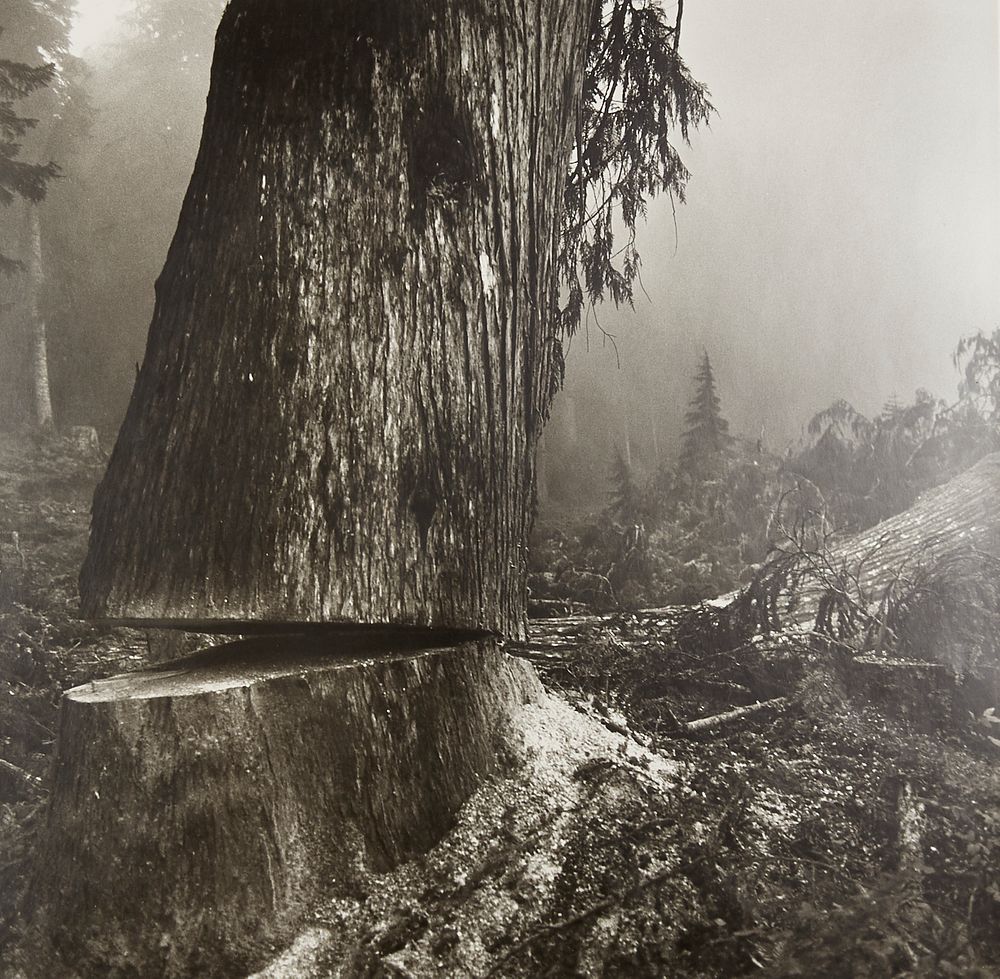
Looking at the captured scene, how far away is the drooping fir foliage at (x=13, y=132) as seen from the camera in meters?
1.93

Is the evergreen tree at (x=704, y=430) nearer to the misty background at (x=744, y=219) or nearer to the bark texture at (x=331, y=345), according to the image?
the misty background at (x=744, y=219)

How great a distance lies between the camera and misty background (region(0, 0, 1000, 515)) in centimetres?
202

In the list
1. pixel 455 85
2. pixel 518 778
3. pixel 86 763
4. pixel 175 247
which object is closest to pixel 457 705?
pixel 518 778

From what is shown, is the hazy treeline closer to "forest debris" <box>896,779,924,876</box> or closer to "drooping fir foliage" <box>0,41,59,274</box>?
"drooping fir foliage" <box>0,41,59,274</box>

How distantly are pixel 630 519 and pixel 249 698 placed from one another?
1338 millimetres

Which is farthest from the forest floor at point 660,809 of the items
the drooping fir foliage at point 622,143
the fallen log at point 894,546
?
the drooping fir foliage at point 622,143

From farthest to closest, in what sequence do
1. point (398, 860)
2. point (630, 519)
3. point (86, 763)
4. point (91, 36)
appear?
point (630, 519) → point (91, 36) → point (398, 860) → point (86, 763)

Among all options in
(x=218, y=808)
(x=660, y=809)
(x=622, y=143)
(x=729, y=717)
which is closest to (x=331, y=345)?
(x=218, y=808)

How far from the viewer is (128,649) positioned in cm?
187

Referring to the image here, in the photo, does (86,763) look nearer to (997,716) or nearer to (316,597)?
(316,597)

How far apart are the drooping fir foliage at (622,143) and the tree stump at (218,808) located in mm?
1632

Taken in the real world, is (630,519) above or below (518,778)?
above

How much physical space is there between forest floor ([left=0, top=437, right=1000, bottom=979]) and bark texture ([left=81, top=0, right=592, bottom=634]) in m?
0.44

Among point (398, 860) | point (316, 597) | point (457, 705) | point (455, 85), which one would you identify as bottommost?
point (398, 860)
